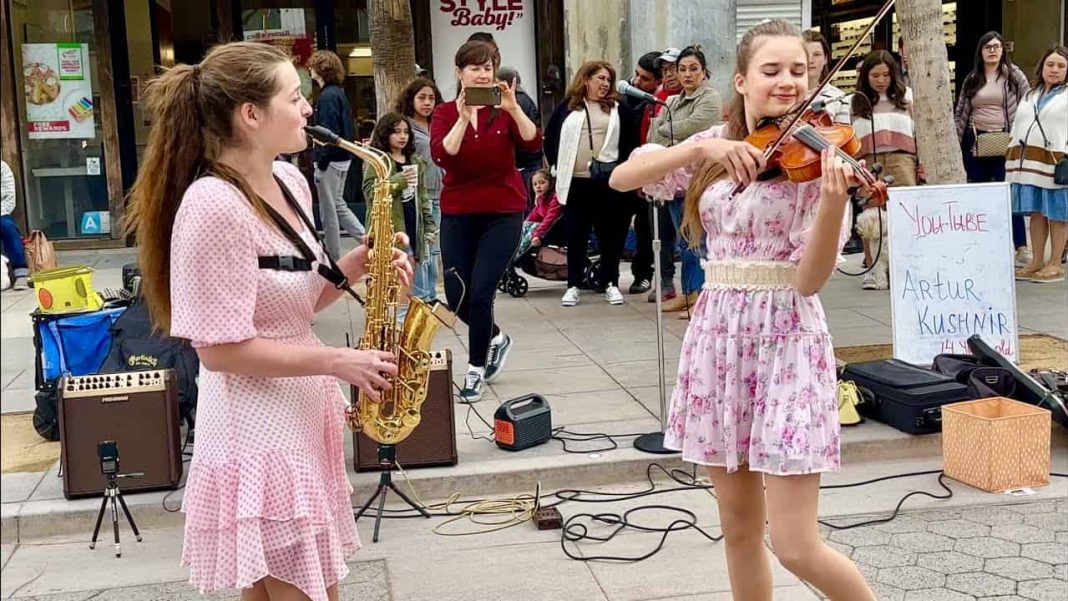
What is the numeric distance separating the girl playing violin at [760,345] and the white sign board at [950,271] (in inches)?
151

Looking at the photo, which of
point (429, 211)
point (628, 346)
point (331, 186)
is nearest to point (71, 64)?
point (331, 186)

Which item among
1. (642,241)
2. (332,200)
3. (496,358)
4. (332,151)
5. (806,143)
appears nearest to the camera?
(806,143)

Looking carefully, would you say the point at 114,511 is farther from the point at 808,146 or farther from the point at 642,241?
the point at 642,241

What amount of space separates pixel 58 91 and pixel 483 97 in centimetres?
875

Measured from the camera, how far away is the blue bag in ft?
19.8

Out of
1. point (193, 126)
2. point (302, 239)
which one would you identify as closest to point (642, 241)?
point (302, 239)

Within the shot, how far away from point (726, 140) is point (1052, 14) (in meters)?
13.7

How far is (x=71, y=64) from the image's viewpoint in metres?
13.1

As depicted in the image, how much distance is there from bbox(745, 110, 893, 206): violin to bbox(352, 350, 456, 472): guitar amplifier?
278 cm

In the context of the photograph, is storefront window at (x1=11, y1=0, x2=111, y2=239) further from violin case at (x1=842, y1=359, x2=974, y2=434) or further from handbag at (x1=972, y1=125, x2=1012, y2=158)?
violin case at (x1=842, y1=359, x2=974, y2=434)

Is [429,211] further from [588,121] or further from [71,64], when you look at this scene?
[71,64]

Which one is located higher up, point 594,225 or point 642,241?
point 594,225

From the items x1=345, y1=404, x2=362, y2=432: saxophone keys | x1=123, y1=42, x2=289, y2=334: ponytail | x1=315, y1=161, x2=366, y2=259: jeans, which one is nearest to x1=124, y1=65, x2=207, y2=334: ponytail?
x1=123, y1=42, x2=289, y2=334: ponytail

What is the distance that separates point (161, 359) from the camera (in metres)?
5.77
